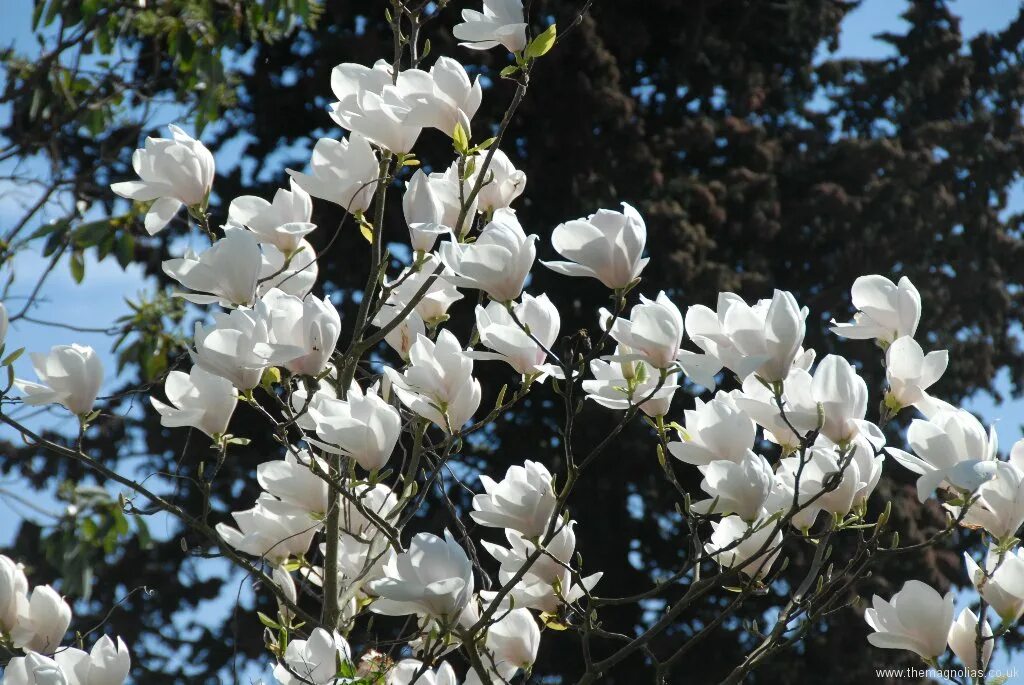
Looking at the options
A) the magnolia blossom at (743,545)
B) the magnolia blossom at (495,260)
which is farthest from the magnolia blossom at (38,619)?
the magnolia blossom at (743,545)

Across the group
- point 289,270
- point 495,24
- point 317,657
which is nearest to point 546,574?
point 317,657

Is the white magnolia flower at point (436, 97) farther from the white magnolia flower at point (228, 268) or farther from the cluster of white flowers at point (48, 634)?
the cluster of white flowers at point (48, 634)

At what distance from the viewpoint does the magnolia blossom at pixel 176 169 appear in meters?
1.17

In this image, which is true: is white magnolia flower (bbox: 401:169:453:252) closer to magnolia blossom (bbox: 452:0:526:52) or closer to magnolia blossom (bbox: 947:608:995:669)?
magnolia blossom (bbox: 452:0:526:52)

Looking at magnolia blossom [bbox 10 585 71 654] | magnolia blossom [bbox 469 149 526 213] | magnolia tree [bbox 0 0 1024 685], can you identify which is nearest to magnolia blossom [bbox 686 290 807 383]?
magnolia tree [bbox 0 0 1024 685]

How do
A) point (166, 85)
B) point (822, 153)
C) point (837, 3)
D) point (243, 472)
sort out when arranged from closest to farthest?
point (166, 85)
point (243, 472)
point (822, 153)
point (837, 3)

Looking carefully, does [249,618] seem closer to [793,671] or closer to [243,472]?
[243,472]

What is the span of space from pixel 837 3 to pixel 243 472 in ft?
15.6

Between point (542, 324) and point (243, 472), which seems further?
point (243, 472)

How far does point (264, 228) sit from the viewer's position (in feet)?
4.00

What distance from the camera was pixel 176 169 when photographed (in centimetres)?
118

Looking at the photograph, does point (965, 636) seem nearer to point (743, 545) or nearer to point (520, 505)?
point (743, 545)

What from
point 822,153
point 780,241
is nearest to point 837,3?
point 822,153

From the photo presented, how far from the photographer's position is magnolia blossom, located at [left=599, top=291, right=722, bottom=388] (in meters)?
0.94
